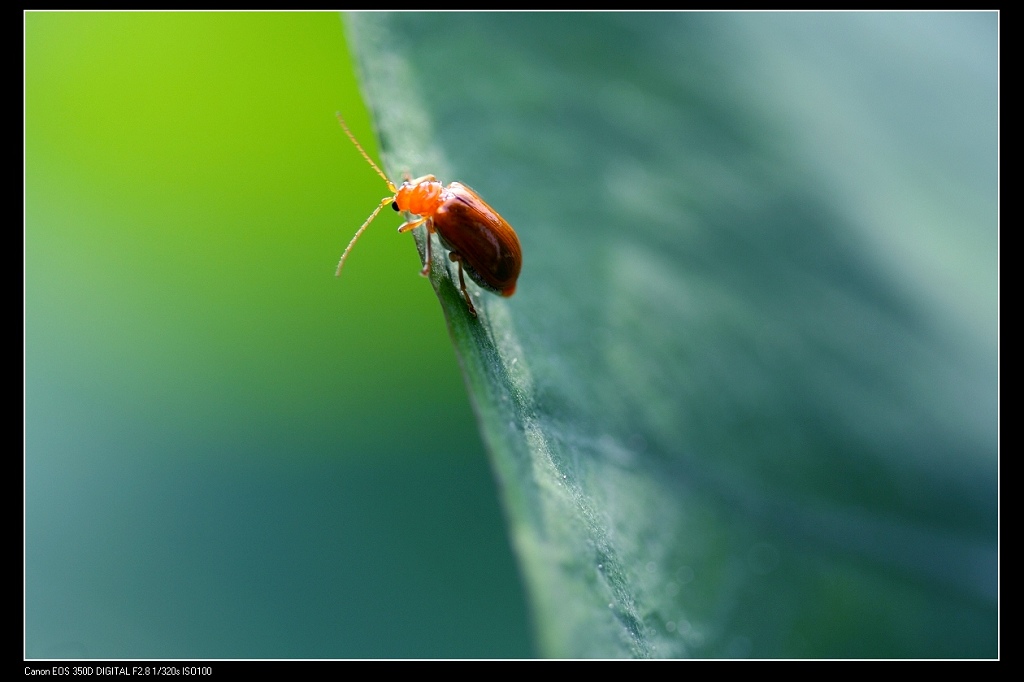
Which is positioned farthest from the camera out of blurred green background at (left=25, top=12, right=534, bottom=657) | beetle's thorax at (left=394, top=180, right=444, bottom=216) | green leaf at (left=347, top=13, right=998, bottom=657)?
beetle's thorax at (left=394, top=180, right=444, bottom=216)

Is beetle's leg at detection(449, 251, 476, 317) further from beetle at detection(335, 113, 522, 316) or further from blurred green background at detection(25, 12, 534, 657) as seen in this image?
blurred green background at detection(25, 12, 534, 657)

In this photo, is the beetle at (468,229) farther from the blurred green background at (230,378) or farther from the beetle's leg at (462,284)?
the blurred green background at (230,378)

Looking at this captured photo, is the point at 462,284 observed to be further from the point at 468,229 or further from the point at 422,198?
the point at 422,198

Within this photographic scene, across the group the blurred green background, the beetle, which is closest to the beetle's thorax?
the beetle

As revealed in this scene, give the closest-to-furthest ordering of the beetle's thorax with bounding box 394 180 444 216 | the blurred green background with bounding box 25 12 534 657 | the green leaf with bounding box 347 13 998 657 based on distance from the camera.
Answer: the green leaf with bounding box 347 13 998 657, the blurred green background with bounding box 25 12 534 657, the beetle's thorax with bounding box 394 180 444 216
